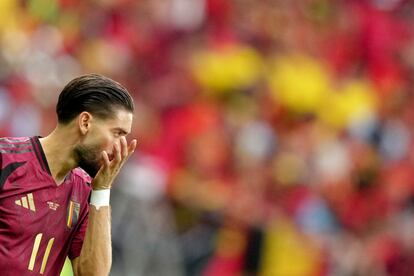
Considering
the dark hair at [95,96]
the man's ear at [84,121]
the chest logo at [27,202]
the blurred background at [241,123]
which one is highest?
the dark hair at [95,96]

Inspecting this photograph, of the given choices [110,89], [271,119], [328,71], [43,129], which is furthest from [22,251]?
[328,71]

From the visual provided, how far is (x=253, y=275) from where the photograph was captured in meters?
8.82

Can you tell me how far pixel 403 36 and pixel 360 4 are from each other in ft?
1.92

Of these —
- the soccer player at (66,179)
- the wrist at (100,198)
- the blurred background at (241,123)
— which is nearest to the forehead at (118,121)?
the soccer player at (66,179)

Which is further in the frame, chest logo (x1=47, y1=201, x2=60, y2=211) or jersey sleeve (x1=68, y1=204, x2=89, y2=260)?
jersey sleeve (x1=68, y1=204, x2=89, y2=260)

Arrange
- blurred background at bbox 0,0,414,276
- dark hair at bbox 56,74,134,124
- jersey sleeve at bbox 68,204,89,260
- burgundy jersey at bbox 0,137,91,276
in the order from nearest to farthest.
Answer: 1. burgundy jersey at bbox 0,137,91,276
2. dark hair at bbox 56,74,134,124
3. jersey sleeve at bbox 68,204,89,260
4. blurred background at bbox 0,0,414,276

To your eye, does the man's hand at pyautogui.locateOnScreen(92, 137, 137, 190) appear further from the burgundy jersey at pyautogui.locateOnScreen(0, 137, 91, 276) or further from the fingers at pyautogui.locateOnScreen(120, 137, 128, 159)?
the burgundy jersey at pyautogui.locateOnScreen(0, 137, 91, 276)

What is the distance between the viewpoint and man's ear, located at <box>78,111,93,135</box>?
4609mm

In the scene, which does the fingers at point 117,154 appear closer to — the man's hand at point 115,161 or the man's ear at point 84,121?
the man's hand at point 115,161

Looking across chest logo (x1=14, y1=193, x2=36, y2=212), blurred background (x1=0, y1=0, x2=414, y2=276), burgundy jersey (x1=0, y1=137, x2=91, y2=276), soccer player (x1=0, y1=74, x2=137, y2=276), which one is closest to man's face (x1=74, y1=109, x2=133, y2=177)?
soccer player (x1=0, y1=74, x2=137, y2=276)

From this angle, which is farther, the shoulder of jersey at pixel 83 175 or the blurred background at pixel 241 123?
the blurred background at pixel 241 123

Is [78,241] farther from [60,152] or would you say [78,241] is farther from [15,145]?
[15,145]

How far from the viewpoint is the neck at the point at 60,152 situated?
4633 millimetres

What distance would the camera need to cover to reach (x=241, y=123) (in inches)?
394
